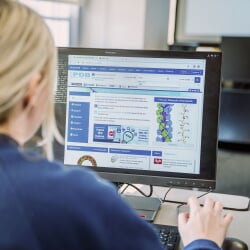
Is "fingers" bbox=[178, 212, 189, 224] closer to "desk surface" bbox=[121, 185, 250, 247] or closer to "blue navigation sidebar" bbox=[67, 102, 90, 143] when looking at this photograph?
"desk surface" bbox=[121, 185, 250, 247]

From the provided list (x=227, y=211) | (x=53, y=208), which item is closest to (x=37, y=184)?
(x=53, y=208)

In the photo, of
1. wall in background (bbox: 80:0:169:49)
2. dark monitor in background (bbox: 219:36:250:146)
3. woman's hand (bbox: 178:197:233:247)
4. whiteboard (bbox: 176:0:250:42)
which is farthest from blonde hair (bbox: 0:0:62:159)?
whiteboard (bbox: 176:0:250:42)

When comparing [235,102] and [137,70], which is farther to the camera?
[235,102]

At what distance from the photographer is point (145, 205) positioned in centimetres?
130

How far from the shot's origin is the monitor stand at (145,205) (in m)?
1.23

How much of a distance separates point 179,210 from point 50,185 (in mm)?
737

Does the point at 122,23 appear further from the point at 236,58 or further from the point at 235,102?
the point at 235,102

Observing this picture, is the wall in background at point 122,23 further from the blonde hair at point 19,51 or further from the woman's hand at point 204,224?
the blonde hair at point 19,51

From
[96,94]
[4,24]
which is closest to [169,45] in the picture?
[96,94]

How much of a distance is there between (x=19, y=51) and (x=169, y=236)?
23.6 inches

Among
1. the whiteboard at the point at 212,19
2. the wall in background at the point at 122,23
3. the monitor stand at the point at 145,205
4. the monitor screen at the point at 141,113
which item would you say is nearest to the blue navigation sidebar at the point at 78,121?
the monitor screen at the point at 141,113

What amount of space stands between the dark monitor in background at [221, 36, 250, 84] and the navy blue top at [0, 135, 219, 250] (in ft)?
7.80

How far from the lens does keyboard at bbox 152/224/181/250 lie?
1.02m

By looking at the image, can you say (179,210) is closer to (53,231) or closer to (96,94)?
(96,94)
